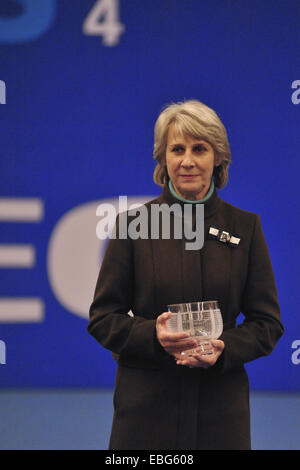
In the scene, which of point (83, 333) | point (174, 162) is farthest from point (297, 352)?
point (174, 162)

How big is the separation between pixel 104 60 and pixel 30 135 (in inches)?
25.1

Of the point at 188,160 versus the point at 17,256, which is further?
the point at 17,256

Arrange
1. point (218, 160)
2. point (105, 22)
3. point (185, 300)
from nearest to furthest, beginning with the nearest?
point (185, 300)
point (218, 160)
point (105, 22)

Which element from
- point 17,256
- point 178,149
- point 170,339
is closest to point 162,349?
point 170,339

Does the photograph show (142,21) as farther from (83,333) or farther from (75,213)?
(83,333)

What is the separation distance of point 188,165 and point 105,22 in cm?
226

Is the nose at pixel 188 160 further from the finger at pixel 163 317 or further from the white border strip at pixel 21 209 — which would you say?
the white border strip at pixel 21 209

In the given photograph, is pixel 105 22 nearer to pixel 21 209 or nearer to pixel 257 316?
pixel 21 209

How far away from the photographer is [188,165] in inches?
53.6

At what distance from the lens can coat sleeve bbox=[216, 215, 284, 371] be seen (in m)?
1.29

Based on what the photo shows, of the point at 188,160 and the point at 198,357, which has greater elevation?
the point at 188,160

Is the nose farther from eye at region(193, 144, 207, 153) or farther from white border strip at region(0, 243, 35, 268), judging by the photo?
white border strip at region(0, 243, 35, 268)

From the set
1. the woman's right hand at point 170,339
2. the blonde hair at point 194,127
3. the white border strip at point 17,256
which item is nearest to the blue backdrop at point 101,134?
the white border strip at point 17,256

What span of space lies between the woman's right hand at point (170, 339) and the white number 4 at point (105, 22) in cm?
249
